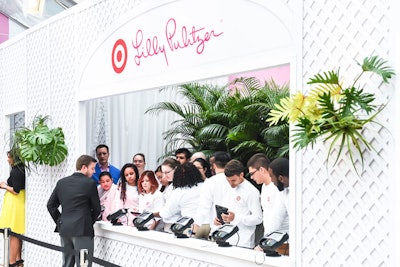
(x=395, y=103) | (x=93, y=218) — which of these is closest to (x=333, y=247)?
(x=395, y=103)

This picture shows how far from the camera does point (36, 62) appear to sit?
8805 mm

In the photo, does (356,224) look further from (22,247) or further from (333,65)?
(22,247)

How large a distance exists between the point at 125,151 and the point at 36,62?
95.4 inches

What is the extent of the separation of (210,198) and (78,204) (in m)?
1.69

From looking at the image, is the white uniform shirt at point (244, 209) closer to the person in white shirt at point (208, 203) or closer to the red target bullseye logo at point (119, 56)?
the person in white shirt at point (208, 203)

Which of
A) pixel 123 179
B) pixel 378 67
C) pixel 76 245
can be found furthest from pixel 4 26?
pixel 378 67

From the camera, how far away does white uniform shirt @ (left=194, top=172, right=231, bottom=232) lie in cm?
555

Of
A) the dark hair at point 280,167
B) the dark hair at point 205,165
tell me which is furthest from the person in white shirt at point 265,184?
the dark hair at point 205,165

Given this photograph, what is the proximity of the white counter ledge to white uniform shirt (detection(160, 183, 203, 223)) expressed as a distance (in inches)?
9.0

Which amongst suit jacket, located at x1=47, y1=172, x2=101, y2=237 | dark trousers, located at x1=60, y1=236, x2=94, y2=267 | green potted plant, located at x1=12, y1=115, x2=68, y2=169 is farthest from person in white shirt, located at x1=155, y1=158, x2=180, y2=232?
green potted plant, located at x1=12, y1=115, x2=68, y2=169

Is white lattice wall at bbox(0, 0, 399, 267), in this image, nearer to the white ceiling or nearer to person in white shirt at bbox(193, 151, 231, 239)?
person in white shirt at bbox(193, 151, 231, 239)

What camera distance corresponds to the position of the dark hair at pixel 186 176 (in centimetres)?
595

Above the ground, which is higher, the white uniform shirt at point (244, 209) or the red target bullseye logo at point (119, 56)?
the red target bullseye logo at point (119, 56)

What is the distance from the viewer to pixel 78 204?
6676 mm
